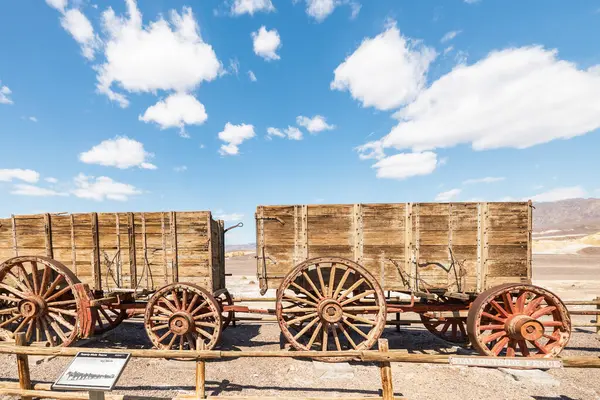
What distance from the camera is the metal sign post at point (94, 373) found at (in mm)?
3169

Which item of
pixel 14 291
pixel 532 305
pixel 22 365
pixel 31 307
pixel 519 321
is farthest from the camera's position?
pixel 14 291

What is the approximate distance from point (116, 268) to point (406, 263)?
22.0 ft

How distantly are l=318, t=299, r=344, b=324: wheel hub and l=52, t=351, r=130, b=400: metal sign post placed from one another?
11.7ft

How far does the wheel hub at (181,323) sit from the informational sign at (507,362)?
5.07 metres

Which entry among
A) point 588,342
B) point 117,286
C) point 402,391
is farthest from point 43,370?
point 588,342

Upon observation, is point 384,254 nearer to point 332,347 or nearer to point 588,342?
point 332,347

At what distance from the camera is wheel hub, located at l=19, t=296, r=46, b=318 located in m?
6.39

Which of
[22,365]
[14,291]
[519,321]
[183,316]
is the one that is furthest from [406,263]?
[14,291]

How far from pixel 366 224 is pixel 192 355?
4.15m

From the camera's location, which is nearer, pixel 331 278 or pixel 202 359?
pixel 202 359

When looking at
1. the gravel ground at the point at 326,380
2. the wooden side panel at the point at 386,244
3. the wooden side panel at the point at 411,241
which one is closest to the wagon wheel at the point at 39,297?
the gravel ground at the point at 326,380

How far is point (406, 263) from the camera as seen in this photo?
20.0 ft

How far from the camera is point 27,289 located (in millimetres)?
6609

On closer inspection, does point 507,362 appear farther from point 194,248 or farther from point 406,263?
point 194,248
